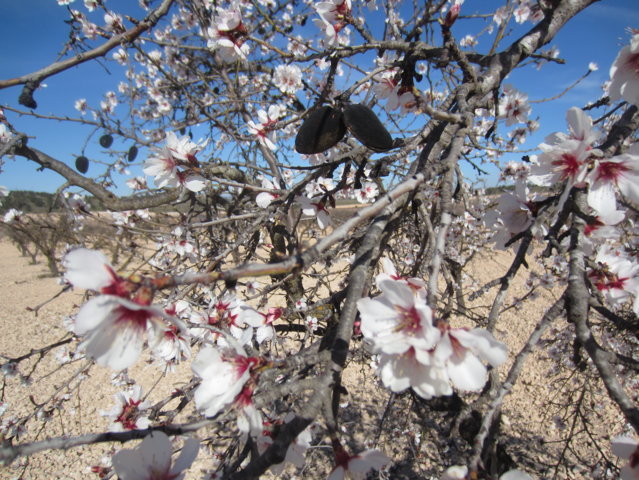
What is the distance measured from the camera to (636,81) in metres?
0.75

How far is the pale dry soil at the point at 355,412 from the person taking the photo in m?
3.01

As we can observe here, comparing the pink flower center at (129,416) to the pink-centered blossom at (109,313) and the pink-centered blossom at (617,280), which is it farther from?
the pink-centered blossom at (617,280)

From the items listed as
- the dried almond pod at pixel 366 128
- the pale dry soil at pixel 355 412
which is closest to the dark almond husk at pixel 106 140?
the pale dry soil at pixel 355 412

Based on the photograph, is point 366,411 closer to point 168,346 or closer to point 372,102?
point 168,346

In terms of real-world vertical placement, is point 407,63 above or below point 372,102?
below

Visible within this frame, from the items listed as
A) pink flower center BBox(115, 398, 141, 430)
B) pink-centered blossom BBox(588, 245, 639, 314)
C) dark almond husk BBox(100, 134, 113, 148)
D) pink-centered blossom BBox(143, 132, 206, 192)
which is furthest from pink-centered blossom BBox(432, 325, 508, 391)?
dark almond husk BBox(100, 134, 113, 148)

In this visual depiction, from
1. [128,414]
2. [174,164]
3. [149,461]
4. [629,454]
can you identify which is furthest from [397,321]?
[128,414]

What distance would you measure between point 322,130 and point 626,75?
76cm

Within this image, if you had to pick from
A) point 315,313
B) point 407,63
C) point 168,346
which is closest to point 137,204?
point 168,346

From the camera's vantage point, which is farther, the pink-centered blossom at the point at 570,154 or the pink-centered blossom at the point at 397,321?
the pink-centered blossom at the point at 570,154

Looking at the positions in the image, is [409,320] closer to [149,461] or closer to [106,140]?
[149,461]

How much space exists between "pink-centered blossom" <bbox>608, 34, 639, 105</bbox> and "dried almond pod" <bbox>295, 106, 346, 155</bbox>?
685 millimetres

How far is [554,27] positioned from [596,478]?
300cm

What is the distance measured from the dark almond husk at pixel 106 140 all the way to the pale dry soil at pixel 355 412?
5.15ft
